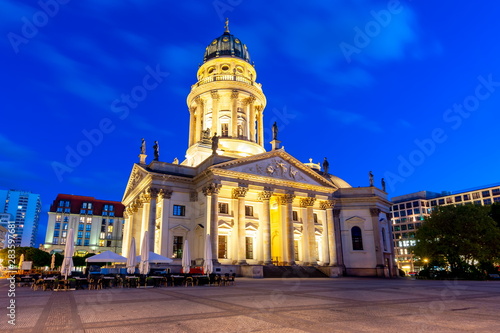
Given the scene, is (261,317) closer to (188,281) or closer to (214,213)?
(188,281)

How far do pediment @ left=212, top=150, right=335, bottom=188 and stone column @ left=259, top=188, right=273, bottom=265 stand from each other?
8.30 ft

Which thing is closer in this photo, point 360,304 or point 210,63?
point 360,304

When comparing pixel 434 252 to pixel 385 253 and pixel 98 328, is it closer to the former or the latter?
pixel 385 253

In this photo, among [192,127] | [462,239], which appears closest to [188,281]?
[462,239]

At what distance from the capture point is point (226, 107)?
60312 millimetres

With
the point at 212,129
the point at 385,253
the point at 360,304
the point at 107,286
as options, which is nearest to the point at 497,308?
the point at 360,304

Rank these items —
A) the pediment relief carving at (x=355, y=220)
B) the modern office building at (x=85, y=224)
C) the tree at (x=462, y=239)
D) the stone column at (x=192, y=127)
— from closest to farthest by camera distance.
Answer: the tree at (x=462, y=239) < the pediment relief carving at (x=355, y=220) < the stone column at (x=192, y=127) < the modern office building at (x=85, y=224)

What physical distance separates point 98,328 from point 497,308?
13425mm

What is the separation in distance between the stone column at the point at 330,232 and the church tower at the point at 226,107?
15.3 metres

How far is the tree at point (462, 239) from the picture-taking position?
3891cm

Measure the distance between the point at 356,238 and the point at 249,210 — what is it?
1779 cm

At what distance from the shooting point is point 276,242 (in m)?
47.9

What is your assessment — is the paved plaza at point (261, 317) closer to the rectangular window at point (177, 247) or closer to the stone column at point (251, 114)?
the rectangular window at point (177, 247)

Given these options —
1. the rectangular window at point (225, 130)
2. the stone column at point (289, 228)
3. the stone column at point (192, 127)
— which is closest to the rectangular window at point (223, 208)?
the stone column at point (289, 228)
